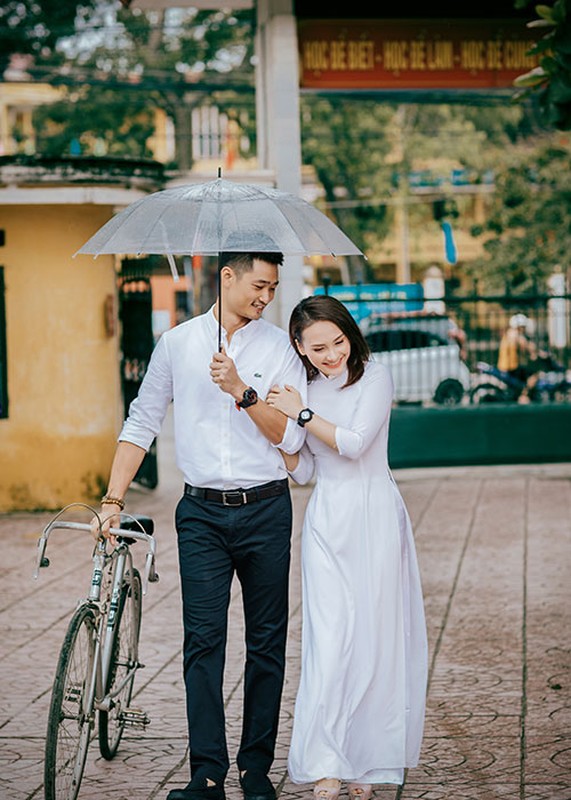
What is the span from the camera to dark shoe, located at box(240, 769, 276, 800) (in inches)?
193

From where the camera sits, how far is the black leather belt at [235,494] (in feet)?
15.8

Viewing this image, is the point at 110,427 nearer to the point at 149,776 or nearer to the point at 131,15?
the point at 149,776

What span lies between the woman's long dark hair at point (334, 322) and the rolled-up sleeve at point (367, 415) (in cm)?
6

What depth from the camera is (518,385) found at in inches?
590

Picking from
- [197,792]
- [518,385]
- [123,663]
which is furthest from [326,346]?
[518,385]

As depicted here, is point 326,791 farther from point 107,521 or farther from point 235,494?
point 107,521

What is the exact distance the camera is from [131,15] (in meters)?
32.2

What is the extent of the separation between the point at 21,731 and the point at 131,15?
2824 cm

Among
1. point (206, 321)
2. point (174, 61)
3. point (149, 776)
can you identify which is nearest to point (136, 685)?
point (149, 776)

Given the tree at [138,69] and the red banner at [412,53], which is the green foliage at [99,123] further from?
the red banner at [412,53]

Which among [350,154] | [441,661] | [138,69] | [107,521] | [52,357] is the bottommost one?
[441,661]

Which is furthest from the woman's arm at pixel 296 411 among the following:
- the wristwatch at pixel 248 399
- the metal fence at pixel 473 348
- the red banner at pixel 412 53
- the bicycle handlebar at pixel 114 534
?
the metal fence at pixel 473 348

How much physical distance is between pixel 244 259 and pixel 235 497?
0.80 m

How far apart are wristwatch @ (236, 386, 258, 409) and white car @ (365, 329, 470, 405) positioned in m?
9.86
